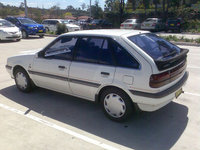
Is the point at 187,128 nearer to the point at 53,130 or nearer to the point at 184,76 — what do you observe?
the point at 184,76

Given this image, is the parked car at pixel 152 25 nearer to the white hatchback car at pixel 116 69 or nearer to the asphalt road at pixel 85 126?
the asphalt road at pixel 85 126

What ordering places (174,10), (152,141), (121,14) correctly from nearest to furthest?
(152,141) → (174,10) → (121,14)

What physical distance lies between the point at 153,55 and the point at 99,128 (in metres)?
1.57

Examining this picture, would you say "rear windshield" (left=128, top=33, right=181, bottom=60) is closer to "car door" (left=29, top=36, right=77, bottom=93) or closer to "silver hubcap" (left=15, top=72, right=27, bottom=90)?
"car door" (left=29, top=36, right=77, bottom=93)

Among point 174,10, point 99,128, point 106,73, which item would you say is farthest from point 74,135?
point 174,10

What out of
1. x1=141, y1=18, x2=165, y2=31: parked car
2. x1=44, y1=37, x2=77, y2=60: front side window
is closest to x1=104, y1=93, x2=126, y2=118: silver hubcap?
x1=44, y1=37, x2=77, y2=60: front side window

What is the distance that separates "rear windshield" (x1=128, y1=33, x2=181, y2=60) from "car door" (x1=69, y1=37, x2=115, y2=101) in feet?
1.83

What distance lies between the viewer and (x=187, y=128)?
11.4 ft

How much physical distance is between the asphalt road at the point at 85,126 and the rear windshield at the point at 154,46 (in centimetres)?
121

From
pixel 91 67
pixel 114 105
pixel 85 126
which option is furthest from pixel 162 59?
pixel 85 126

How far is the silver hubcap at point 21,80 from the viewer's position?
5005 mm

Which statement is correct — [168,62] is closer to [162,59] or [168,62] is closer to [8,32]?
[162,59]

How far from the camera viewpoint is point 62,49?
4227 millimetres

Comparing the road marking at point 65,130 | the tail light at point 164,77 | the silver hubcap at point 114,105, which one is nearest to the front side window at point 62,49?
the silver hubcap at point 114,105
